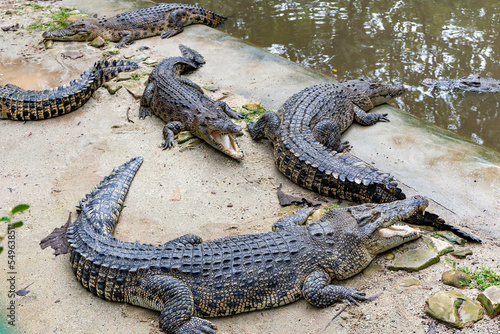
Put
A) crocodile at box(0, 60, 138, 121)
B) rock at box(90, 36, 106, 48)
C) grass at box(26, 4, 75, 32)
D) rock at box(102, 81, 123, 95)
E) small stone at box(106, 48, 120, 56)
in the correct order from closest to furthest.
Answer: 1. crocodile at box(0, 60, 138, 121)
2. rock at box(102, 81, 123, 95)
3. small stone at box(106, 48, 120, 56)
4. rock at box(90, 36, 106, 48)
5. grass at box(26, 4, 75, 32)

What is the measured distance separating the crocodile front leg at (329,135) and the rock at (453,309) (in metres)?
2.69

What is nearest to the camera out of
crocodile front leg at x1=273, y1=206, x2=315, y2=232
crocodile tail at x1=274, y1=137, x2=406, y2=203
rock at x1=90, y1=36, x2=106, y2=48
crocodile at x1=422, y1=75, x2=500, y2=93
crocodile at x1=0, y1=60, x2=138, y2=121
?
crocodile front leg at x1=273, y1=206, x2=315, y2=232

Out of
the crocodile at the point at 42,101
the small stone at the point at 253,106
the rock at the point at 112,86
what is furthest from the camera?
Result: the rock at the point at 112,86

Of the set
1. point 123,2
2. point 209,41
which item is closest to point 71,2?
point 123,2

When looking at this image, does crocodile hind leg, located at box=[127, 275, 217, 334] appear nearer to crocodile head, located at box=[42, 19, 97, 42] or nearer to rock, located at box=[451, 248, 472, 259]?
rock, located at box=[451, 248, 472, 259]

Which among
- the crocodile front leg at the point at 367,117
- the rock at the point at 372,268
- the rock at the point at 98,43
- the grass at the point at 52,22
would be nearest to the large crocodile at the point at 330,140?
the crocodile front leg at the point at 367,117

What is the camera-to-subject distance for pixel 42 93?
654cm

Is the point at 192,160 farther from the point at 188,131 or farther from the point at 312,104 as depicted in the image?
the point at 312,104

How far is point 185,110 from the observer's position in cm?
604

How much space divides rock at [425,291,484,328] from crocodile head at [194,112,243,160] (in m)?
2.92

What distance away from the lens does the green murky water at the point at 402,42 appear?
22.0 feet

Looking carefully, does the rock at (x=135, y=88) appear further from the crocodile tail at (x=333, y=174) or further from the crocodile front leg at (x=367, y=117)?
the crocodile front leg at (x=367, y=117)

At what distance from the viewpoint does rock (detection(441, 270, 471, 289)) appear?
3482 millimetres

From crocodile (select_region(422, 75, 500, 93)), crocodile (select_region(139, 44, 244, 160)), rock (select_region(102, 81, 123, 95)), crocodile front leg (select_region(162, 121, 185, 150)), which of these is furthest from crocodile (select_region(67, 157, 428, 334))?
crocodile (select_region(422, 75, 500, 93))
